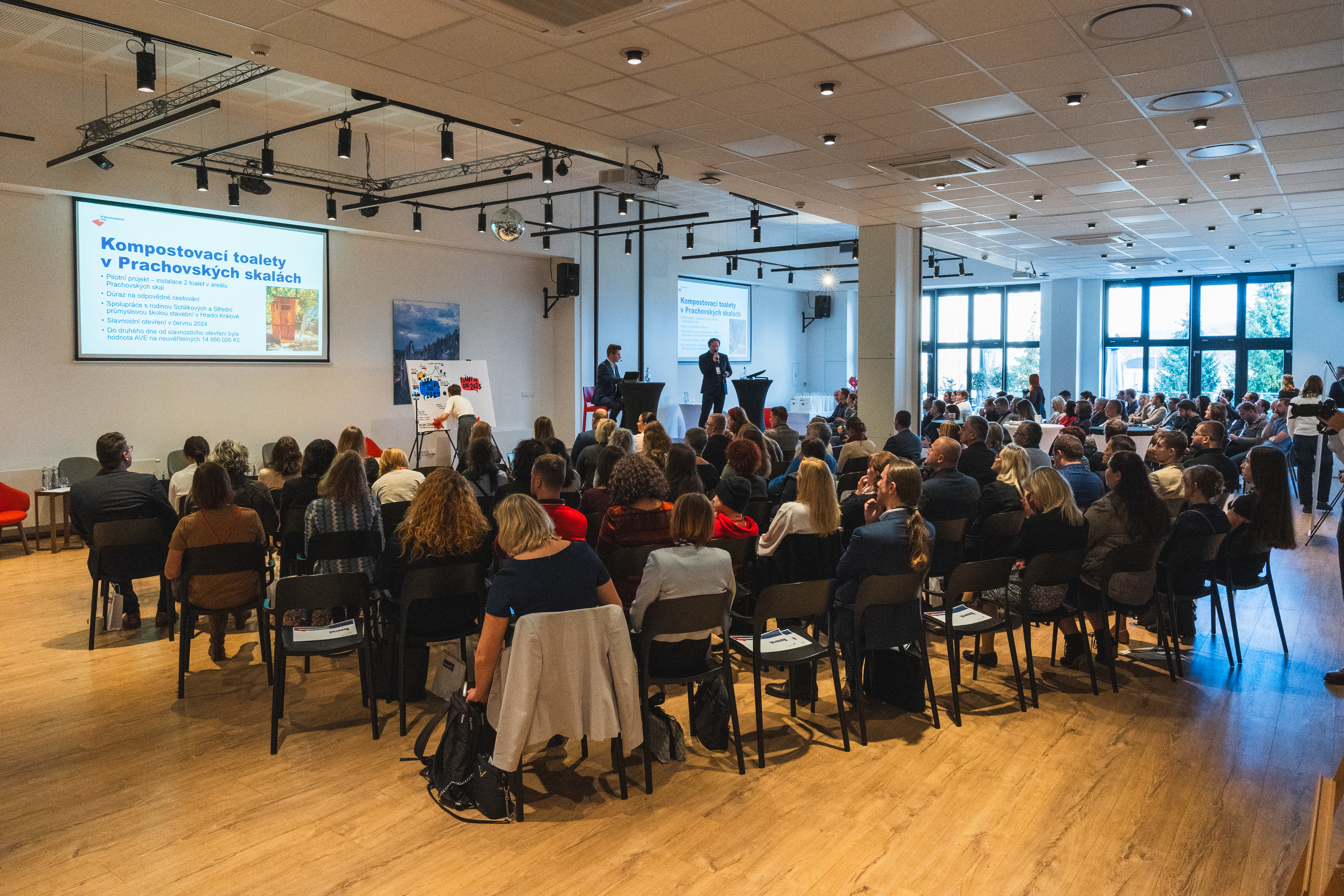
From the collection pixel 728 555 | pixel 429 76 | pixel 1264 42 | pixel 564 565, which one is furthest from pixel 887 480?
pixel 429 76

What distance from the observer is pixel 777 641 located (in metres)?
4.14

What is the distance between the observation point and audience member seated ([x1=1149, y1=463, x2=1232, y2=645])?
502 cm

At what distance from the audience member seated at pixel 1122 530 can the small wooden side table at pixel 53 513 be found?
8.52 m

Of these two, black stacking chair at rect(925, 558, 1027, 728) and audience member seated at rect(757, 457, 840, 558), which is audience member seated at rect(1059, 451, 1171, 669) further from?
audience member seated at rect(757, 457, 840, 558)

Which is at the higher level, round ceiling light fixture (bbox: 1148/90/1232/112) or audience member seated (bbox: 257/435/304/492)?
round ceiling light fixture (bbox: 1148/90/1232/112)

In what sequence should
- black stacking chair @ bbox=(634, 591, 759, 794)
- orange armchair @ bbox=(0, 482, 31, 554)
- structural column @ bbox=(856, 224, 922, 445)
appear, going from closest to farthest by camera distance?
black stacking chair @ bbox=(634, 591, 759, 794) < orange armchair @ bbox=(0, 482, 31, 554) < structural column @ bbox=(856, 224, 922, 445)

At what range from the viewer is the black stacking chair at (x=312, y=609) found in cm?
388

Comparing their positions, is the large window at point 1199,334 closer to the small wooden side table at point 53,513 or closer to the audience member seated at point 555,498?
the audience member seated at point 555,498

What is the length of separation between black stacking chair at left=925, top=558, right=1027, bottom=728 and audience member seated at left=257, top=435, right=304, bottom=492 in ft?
14.1

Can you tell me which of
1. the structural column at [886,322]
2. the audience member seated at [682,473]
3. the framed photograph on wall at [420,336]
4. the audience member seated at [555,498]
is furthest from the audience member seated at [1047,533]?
the framed photograph on wall at [420,336]

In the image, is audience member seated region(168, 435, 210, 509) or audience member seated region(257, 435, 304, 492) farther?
audience member seated region(168, 435, 210, 509)

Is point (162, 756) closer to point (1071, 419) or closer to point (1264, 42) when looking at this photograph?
point (1264, 42)

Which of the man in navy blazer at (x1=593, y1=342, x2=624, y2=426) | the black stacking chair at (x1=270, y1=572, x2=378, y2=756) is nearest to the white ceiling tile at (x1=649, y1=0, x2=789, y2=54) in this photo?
the black stacking chair at (x1=270, y1=572, x2=378, y2=756)

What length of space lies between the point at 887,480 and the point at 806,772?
1413 millimetres
